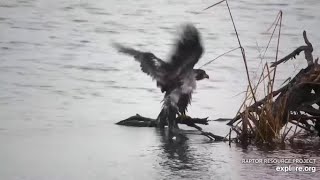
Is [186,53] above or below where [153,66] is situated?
above

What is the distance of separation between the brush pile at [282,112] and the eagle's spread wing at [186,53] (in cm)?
56

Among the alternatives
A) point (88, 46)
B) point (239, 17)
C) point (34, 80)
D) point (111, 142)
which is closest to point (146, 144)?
point (111, 142)

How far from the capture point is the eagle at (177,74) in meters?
7.42

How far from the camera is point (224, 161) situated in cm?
637

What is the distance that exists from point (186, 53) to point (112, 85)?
5.26 ft

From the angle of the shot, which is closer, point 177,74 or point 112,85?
point 177,74

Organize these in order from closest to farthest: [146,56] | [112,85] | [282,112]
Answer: [282,112] → [146,56] → [112,85]

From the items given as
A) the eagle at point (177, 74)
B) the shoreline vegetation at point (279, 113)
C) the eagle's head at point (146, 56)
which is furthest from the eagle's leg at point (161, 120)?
the eagle's head at point (146, 56)

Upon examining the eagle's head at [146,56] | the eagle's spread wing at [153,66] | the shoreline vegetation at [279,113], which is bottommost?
the shoreline vegetation at [279,113]

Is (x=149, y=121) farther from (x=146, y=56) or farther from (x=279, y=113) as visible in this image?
(x=279, y=113)

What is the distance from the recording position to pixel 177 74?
7.45 m

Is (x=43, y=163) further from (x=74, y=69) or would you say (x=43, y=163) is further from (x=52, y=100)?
(x=74, y=69)

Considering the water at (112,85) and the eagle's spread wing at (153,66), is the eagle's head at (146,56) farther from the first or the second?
the water at (112,85)

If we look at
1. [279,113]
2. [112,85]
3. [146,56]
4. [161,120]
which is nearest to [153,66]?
[146,56]
